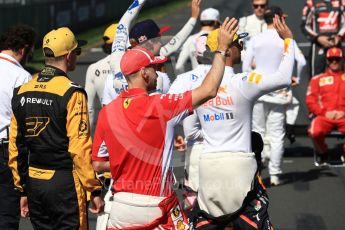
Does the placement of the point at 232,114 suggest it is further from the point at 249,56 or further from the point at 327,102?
the point at 327,102

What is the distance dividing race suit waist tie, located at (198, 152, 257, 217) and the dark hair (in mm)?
2139

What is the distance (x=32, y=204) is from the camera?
7.70 metres

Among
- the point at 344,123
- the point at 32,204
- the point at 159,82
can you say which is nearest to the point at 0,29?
the point at 344,123

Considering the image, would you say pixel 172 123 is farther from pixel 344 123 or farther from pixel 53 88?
pixel 344 123

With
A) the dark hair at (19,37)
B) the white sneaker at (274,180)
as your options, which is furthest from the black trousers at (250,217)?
the white sneaker at (274,180)

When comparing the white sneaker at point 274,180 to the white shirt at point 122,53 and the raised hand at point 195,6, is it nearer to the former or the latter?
the raised hand at point 195,6

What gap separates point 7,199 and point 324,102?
278 inches

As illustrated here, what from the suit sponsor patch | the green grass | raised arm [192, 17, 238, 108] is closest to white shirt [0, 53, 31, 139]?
raised arm [192, 17, 238, 108]

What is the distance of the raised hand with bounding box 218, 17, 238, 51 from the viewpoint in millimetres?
6566

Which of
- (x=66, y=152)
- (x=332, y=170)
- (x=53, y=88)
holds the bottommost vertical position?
(x=332, y=170)

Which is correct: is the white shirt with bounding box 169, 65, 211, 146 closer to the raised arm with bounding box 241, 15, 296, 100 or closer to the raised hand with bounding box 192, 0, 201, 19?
the raised hand with bounding box 192, 0, 201, 19

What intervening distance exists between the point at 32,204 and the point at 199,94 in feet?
6.06

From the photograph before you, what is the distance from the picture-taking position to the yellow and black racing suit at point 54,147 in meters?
7.41

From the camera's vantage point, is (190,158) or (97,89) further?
(97,89)
